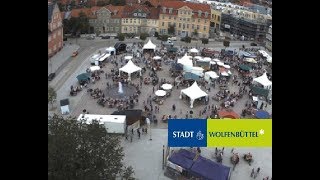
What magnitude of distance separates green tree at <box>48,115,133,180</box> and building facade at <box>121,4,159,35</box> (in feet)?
112

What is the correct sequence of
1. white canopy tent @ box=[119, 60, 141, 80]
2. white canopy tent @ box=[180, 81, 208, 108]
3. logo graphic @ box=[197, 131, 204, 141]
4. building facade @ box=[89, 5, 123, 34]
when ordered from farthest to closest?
1. building facade @ box=[89, 5, 123, 34]
2. white canopy tent @ box=[119, 60, 141, 80]
3. white canopy tent @ box=[180, 81, 208, 108]
4. logo graphic @ box=[197, 131, 204, 141]

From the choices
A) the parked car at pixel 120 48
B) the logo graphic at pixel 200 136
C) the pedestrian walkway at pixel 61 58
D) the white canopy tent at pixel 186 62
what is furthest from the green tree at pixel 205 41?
the logo graphic at pixel 200 136

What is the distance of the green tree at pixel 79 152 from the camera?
16078 millimetres

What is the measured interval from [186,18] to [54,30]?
1767 centimetres

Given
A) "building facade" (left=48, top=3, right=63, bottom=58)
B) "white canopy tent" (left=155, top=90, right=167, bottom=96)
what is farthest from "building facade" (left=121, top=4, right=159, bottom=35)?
"white canopy tent" (left=155, top=90, right=167, bottom=96)

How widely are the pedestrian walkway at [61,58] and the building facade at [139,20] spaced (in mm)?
9306

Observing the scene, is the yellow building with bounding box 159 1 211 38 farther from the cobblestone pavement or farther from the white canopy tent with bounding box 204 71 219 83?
the white canopy tent with bounding box 204 71 219 83

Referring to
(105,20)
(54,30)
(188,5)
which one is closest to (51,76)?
(54,30)

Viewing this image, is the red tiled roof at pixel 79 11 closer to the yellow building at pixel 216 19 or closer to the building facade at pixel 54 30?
the building facade at pixel 54 30

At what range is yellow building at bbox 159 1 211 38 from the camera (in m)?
51.5

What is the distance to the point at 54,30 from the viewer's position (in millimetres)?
41438

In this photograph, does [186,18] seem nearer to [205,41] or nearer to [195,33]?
[195,33]
